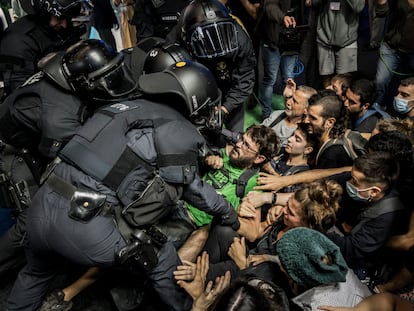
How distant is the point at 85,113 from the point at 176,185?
2.37 feet

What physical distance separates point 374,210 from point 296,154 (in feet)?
2.94

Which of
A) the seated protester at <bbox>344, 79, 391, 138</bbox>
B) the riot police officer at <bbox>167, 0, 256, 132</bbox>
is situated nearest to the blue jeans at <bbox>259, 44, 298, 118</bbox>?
the riot police officer at <bbox>167, 0, 256, 132</bbox>

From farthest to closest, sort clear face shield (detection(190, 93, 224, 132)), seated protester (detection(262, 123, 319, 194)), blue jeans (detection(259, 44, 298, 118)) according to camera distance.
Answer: blue jeans (detection(259, 44, 298, 118)) → seated protester (detection(262, 123, 319, 194)) → clear face shield (detection(190, 93, 224, 132))

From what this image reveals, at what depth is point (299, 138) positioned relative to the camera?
281 cm

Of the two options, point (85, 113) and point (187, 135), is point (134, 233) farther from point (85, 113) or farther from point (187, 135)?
point (85, 113)

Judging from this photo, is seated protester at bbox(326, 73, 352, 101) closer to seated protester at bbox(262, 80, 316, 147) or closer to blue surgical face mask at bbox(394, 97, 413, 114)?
seated protester at bbox(262, 80, 316, 147)

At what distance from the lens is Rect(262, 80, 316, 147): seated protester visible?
3.07 m

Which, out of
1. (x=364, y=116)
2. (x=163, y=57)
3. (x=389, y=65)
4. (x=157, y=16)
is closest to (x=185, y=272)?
(x=163, y=57)

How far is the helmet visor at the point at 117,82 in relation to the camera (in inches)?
80.7

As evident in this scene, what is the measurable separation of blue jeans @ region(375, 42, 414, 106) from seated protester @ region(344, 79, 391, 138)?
983 mm

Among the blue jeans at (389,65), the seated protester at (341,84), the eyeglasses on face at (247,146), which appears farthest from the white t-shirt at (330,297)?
the blue jeans at (389,65)

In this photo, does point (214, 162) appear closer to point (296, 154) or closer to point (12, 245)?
point (296, 154)

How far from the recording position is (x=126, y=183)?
6.00 ft

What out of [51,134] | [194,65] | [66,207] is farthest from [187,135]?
[51,134]
